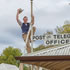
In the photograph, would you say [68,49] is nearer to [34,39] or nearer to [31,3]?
[34,39]

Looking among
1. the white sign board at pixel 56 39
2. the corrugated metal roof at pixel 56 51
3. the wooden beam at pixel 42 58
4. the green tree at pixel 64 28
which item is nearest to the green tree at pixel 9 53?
the green tree at pixel 64 28

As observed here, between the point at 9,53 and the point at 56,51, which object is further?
the point at 9,53

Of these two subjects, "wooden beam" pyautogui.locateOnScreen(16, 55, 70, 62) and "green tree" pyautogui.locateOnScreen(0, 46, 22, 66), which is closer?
"wooden beam" pyautogui.locateOnScreen(16, 55, 70, 62)

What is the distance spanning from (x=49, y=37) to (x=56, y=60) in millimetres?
2882

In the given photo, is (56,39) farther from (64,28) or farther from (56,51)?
(64,28)

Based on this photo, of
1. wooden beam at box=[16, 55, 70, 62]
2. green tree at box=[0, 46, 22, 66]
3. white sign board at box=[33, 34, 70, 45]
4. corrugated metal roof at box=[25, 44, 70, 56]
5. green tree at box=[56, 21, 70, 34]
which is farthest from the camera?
green tree at box=[0, 46, 22, 66]

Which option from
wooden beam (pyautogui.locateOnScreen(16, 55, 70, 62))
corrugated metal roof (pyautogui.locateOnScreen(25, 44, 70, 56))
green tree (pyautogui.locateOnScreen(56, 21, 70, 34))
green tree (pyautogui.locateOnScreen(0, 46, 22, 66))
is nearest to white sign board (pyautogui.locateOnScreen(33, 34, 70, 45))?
corrugated metal roof (pyautogui.locateOnScreen(25, 44, 70, 56))

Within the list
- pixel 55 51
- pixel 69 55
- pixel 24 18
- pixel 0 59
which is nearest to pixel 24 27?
pixel 24 18

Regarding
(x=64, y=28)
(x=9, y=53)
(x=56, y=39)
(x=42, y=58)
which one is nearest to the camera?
(x=42, y=58)

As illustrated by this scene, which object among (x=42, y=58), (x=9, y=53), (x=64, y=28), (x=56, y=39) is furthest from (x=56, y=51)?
(x=9, y=53)

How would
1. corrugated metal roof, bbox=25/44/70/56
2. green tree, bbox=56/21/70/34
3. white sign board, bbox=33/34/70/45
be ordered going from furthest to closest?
green tree, bbox=56/21/70/34 < white sign board, bbox=33/34/70/45 < corrugated metal roof, bbox=25/44/70/56

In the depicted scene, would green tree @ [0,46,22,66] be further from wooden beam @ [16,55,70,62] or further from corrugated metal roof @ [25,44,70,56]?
wooden beam @ [16,55,70,62]

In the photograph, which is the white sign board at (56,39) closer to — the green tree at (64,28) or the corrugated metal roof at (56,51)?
the corrugated metal roof at (56,51)

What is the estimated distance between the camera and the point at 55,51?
1411 centimetres
